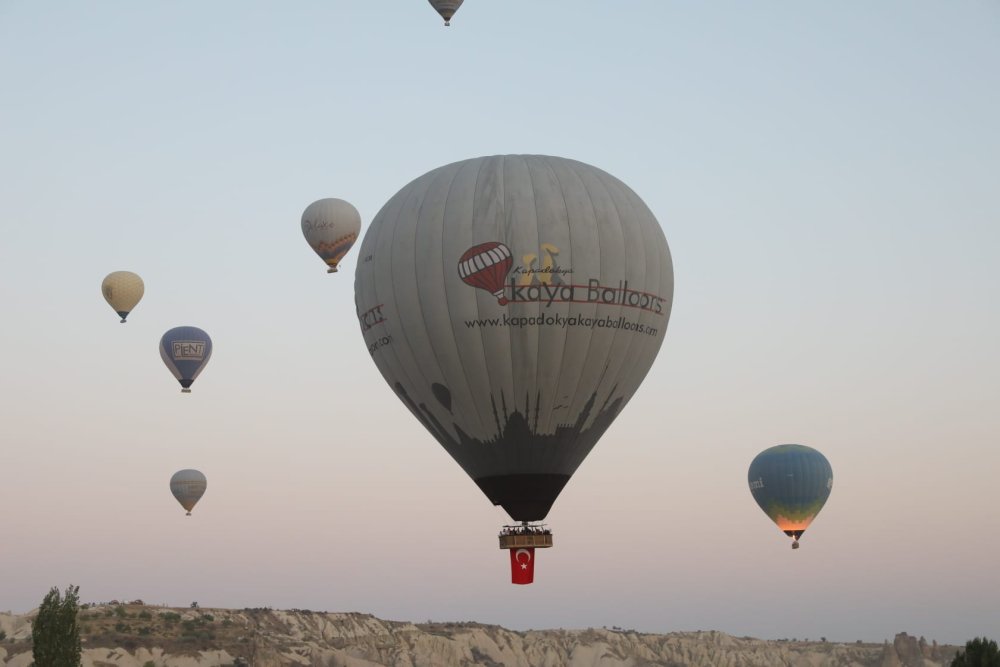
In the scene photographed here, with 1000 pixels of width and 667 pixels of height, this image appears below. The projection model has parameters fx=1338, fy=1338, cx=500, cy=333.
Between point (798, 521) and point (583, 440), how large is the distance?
27.5m

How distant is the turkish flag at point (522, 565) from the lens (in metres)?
41.4

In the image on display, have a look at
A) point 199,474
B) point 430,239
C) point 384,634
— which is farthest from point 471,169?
point 384,634

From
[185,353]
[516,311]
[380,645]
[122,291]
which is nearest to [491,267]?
[516,311]

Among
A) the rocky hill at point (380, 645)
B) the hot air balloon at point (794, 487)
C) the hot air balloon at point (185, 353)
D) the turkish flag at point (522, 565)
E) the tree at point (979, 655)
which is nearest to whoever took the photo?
the tree at point (979, 655)

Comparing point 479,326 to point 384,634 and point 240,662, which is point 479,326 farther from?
point 384,634

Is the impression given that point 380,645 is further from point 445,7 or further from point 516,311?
point 516,311

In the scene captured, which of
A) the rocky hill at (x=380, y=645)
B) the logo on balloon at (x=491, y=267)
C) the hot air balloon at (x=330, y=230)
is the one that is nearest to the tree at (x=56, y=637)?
the hot air balloon at (x=330, y=230)

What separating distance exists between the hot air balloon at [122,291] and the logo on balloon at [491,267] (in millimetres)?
41128

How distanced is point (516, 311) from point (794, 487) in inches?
1208

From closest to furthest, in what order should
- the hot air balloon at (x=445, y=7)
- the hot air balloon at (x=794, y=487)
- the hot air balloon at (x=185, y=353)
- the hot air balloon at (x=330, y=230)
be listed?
the hot air balloon at (x=445, y=7) → the hot air balloon at (x=330, y=230) → the hot air balloon at (x=794, y=487) → the hot air balloon at (x=185, y=353)

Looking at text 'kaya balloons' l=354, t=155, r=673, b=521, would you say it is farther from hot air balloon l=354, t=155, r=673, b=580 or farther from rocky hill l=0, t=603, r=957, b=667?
rocky hill l=0, t=603, r=957, b=667

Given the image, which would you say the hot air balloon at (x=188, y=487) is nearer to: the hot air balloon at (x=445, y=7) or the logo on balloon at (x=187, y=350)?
the logo on balloon at (x=187, y=350)

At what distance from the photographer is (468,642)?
125m

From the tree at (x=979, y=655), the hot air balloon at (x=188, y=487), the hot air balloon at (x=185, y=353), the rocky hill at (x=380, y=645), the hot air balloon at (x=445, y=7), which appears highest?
the hot air balloon at (x=445, y=7)
